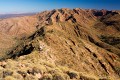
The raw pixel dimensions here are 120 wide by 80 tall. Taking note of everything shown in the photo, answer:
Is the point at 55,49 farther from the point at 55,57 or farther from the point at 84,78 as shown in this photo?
the point at 84,78

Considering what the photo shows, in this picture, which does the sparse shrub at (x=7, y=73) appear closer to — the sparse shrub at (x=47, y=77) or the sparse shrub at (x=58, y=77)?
the sparse shrub at (x=47, y=77)

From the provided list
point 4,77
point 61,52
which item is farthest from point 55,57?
point 4,77

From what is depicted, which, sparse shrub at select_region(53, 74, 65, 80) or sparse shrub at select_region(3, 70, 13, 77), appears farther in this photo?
sparse shrub at select_region(53, 74, 65, 80)

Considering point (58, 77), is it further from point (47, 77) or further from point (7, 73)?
point (7, 73)

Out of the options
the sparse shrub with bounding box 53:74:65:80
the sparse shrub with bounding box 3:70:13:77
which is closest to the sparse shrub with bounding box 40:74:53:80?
the sparse shrub with bounding box 53:74:65:80

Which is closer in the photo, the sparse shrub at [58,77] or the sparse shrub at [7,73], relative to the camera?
the sparse shrub at [7,73]

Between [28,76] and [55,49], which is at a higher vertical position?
[28,76]

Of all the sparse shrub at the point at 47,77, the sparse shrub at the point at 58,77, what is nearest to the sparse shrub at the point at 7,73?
the sparse shrub at the point at 47,77

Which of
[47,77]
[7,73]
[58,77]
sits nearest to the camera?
[47,77]

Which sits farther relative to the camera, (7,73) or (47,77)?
(7,73)

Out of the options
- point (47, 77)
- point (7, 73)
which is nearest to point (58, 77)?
point (47, 77)

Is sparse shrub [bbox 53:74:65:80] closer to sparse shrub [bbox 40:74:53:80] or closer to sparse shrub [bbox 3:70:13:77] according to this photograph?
sparse shrub [bbox 40:74:53:80]
